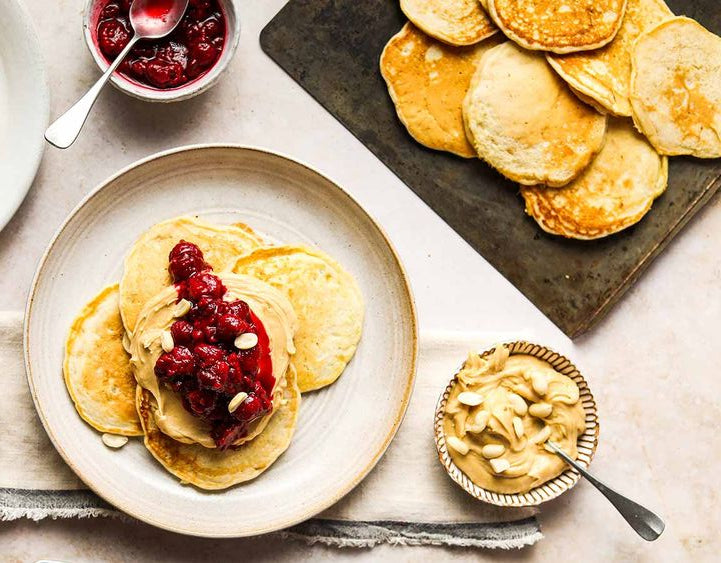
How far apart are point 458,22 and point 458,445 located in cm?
128

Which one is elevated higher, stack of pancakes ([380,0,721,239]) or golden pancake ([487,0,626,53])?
golden pancake ([487,0,626,53])

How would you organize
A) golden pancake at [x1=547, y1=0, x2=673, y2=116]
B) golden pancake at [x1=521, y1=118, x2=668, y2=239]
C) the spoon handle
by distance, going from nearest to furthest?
1. the spoon handle
2. golden pancake at [x1=547, y1=0, x2=673, y2=116]
3. golden pancake at [x1=521, y1=118, x2=668, y2=239]

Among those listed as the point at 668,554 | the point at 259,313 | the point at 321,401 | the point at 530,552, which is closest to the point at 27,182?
the point at 259,313

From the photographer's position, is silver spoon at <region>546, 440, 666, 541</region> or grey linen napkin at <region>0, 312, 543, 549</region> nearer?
silver spoon at <region>546, 440, 666, 541</region>

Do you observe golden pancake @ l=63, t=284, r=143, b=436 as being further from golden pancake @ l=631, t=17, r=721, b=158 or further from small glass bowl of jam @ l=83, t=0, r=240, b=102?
golden pancake @ l=631, t=17, r=721, b=158

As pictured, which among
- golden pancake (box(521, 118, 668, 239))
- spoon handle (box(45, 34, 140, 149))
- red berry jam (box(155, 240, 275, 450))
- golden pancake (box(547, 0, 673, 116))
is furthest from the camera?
golden pancake (box(521, 118, 668, 239))

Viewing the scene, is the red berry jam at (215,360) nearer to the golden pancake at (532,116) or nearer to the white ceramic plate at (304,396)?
the white ceramic plate at (304,396)

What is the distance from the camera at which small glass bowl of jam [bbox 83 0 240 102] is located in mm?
2428

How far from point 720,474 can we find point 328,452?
1.29 m

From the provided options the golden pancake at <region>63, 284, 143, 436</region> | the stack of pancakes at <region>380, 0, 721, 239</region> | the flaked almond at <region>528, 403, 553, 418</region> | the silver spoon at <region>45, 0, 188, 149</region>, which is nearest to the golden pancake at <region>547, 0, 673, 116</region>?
the stack of pancakes at <region>380, 0, 721, 239</region>

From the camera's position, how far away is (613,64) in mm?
2549

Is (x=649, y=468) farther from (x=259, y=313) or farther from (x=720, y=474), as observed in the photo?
(x=259, y=313)

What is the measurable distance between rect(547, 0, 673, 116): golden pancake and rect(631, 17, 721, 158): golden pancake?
35mm

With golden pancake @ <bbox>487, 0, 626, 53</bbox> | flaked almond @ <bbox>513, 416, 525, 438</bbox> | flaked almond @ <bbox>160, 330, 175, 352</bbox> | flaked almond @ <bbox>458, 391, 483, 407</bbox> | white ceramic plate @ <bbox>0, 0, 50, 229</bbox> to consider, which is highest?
golden pancake @ <bbox>487, 0, 626, 53</bbox>
